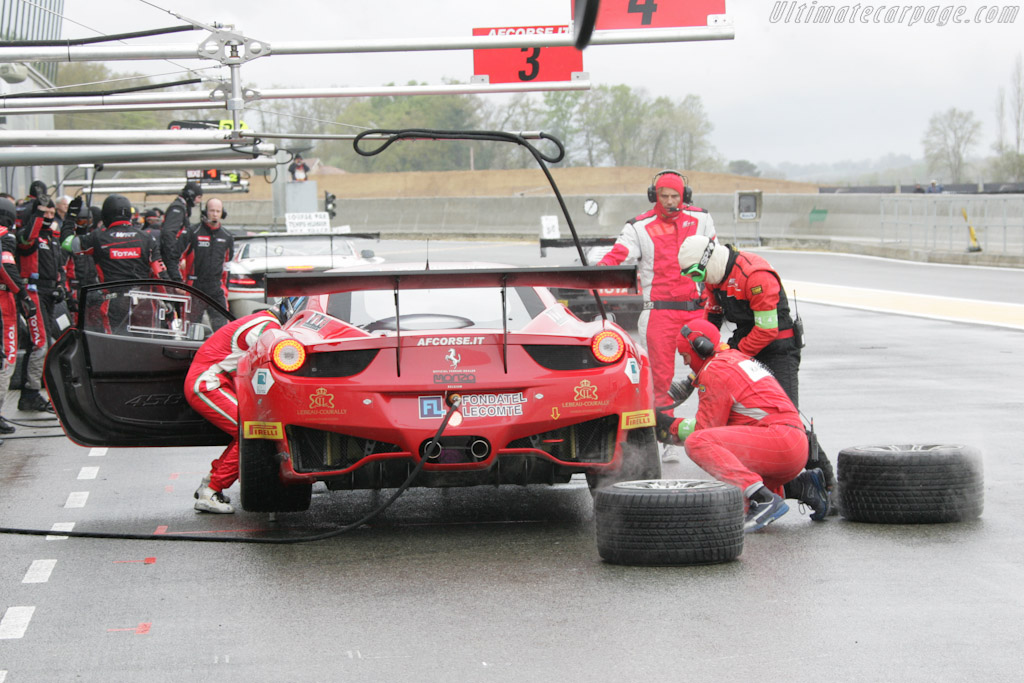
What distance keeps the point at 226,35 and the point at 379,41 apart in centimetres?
150

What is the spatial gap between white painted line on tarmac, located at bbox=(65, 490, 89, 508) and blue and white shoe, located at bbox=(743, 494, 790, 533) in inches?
146

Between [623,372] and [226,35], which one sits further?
[226,35]

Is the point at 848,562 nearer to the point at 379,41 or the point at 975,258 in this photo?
Result: the point at 379,41

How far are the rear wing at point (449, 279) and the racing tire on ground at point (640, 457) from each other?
721mm

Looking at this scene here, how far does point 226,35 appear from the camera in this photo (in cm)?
1139

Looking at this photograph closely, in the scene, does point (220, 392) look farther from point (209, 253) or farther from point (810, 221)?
point (810, 221)

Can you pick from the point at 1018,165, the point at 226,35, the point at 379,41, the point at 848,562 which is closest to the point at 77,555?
the point at 848,562

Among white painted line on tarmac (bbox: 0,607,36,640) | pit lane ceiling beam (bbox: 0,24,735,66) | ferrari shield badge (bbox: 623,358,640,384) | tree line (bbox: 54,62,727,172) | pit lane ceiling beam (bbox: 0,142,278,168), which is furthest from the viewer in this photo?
tree line (bbox: 54,62,727,172)

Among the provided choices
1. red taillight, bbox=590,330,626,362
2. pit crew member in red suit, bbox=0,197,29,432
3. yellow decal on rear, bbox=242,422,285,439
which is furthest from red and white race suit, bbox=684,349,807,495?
pit crew member in red suit, bbox=0,197,29,432

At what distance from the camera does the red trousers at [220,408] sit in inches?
278

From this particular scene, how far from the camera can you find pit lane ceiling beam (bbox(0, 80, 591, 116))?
12.6m

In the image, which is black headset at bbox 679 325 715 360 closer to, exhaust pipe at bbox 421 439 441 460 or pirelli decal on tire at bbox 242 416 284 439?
exhaust pipe at bbox 421 439 441 460

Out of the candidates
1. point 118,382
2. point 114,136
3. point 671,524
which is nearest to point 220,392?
point 118,382

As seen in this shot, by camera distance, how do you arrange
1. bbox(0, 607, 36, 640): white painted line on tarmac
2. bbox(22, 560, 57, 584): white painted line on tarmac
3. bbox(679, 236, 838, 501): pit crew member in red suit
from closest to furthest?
bbox(0, 607, 36, 640): white painted line on tarmac, bbox(22, 560, 57, 584): white painted line on tarmac, bbox(679, 236, 838, 501): pit crew member in red suit
